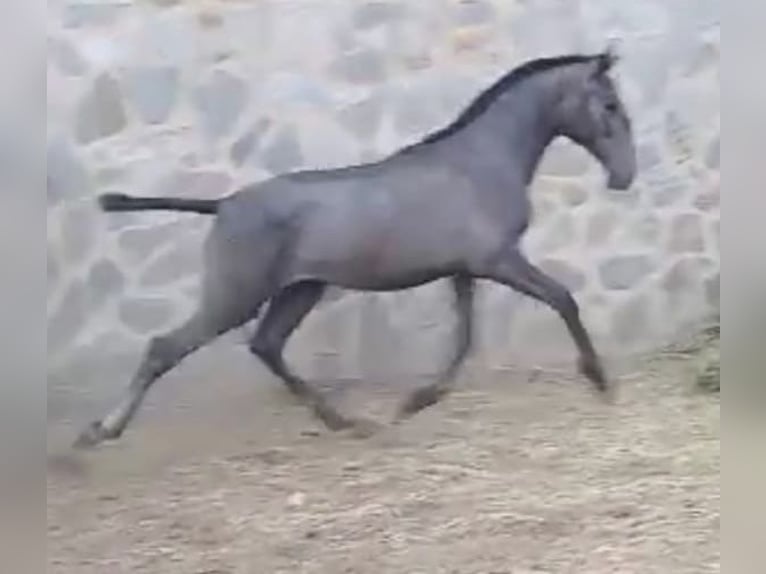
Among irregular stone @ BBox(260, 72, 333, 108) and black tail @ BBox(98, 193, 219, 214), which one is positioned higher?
irregular stone @ BBox(260, 72, 333, 108)

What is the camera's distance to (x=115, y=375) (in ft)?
7.99

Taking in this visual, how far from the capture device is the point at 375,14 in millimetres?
2447

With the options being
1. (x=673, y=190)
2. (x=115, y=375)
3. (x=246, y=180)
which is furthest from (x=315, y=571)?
(x=673, y=190)

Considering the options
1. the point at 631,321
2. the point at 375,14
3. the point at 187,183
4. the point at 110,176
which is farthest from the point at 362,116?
the point at 631,321

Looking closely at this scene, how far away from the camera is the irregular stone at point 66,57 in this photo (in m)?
2.42

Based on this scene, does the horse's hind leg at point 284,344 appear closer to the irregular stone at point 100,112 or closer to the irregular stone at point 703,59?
the irregular stone at point 100,112

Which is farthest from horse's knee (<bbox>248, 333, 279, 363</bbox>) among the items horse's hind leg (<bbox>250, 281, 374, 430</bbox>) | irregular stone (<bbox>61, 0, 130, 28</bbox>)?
irregular stone (<bbox>61, 0, 130, 28</bbox>)

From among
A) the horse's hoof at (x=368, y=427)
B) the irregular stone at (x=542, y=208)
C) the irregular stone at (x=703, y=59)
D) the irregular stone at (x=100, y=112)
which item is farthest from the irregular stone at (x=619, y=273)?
the irregular stone at (x=100, y=112)

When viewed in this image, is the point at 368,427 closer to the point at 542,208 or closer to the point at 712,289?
the point at 542,208

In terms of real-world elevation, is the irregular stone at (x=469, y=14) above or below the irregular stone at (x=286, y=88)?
above

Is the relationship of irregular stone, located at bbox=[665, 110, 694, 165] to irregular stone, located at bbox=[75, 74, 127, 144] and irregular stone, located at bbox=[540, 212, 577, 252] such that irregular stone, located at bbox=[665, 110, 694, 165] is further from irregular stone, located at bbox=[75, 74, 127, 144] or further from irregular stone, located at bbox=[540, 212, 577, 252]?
irregular stone, located at bbox=[75, 74, 127, 144]

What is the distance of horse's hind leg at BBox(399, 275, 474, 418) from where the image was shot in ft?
8.05

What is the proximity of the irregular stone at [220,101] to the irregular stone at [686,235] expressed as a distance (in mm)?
650

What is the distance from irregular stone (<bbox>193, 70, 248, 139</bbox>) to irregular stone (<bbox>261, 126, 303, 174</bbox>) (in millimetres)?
63
